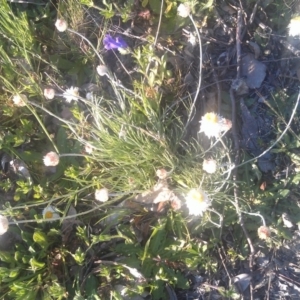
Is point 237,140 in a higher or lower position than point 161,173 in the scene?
higher

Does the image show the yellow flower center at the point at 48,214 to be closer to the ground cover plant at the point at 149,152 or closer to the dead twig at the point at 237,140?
the ground cover plant at the point at 149,152

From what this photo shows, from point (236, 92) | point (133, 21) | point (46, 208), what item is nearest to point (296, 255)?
point (236, 92)

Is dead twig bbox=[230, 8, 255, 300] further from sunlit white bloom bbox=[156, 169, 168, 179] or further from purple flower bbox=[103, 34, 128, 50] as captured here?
purple flower bbox=[103, 34, 128, 50]

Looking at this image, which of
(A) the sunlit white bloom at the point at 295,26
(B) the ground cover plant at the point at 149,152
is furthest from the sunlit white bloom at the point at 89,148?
(A) the sunlit white bloom at the point at 295,26

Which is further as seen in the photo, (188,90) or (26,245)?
(188,90)

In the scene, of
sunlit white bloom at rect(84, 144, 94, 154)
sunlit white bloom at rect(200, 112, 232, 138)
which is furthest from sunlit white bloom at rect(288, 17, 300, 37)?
sunlit white bloom at rect(84, 144, 94, 154)

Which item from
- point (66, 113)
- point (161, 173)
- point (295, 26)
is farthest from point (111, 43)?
point (295, 26)

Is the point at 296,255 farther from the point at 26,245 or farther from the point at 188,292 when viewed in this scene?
the point at 26,245

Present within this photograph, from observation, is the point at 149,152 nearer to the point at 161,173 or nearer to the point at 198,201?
the point at 161,173
